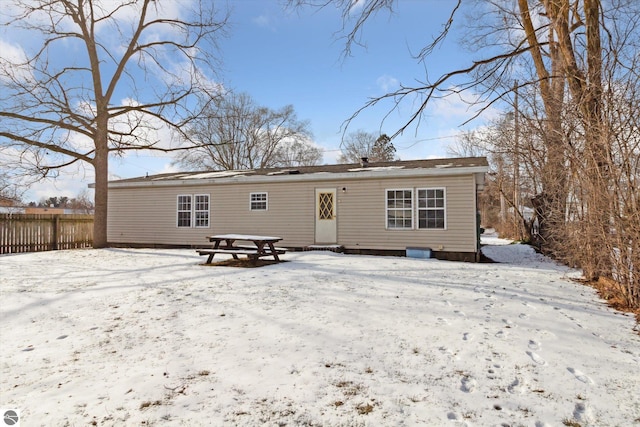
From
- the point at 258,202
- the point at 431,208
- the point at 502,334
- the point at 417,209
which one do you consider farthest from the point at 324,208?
the point at 502,334

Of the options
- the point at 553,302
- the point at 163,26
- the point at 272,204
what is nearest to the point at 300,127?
the point at 163,26

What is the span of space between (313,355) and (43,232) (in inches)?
576

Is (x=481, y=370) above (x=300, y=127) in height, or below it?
below

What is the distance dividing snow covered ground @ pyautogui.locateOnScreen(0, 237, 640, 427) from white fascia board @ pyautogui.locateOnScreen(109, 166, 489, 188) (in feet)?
16.5

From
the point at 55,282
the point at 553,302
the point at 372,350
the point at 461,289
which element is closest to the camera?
the point at 372,350

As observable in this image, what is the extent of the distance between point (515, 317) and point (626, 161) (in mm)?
2657

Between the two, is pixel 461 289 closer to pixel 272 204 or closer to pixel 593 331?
pixel 593 331

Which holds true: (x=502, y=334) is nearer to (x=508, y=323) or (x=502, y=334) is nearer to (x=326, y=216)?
(x=508, y=323)

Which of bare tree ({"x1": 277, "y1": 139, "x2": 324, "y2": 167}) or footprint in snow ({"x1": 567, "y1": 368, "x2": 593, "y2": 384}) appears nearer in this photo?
footprint in snow ({"x1": 567, "y1": 368, "x2": 593, "y2": 384})

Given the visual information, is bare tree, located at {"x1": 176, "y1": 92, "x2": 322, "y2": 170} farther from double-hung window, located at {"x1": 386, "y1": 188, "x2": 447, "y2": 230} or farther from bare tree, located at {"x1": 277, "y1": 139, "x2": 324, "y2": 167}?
double-hung window, located at {"x1": 386, "y1": 188, "x2": 447, "y2": 230}

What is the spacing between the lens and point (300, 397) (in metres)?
2.55

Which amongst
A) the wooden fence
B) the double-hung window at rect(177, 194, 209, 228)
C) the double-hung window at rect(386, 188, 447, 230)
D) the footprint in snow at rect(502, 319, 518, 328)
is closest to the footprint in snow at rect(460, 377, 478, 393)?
the footprint in snow at rect(502, 319, 518, 328)

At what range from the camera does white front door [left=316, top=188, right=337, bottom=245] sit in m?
12.4

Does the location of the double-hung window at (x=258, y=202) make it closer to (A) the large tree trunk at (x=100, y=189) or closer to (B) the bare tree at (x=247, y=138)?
(A) the large tree trunk at (x=100, y=189)
